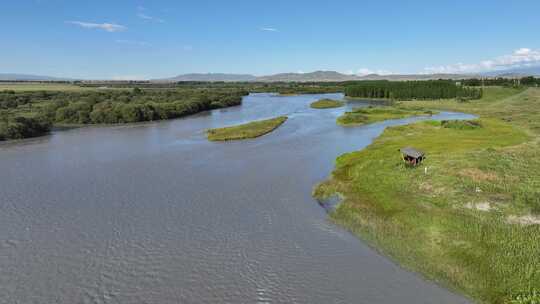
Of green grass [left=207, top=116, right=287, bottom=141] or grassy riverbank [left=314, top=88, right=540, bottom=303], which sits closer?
grassy riverbank [left=314, top=88, right=540, bottom=303]

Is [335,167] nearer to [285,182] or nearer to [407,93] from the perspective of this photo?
[285,182]

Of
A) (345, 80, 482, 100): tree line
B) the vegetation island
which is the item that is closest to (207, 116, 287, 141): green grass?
the vegetation island

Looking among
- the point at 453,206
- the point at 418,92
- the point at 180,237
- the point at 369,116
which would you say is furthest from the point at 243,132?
the point at 418,92

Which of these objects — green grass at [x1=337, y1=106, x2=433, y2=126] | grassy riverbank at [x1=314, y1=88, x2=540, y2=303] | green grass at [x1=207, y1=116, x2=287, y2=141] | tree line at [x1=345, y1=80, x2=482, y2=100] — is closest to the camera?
grassy riverbank at [x1=314, y1=88, x2=540, y2=303]

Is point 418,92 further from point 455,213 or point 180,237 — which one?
point 180,237

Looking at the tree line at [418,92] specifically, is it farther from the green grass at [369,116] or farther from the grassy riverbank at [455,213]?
the grassy riverbank at [455,213]

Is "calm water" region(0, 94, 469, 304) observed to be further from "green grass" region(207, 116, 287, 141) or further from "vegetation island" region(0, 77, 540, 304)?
"green grass" region(207, 116, 287, 141)

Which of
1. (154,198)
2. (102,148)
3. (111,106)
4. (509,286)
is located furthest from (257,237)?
(111,106)

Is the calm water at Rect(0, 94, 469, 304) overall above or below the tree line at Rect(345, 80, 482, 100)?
below
